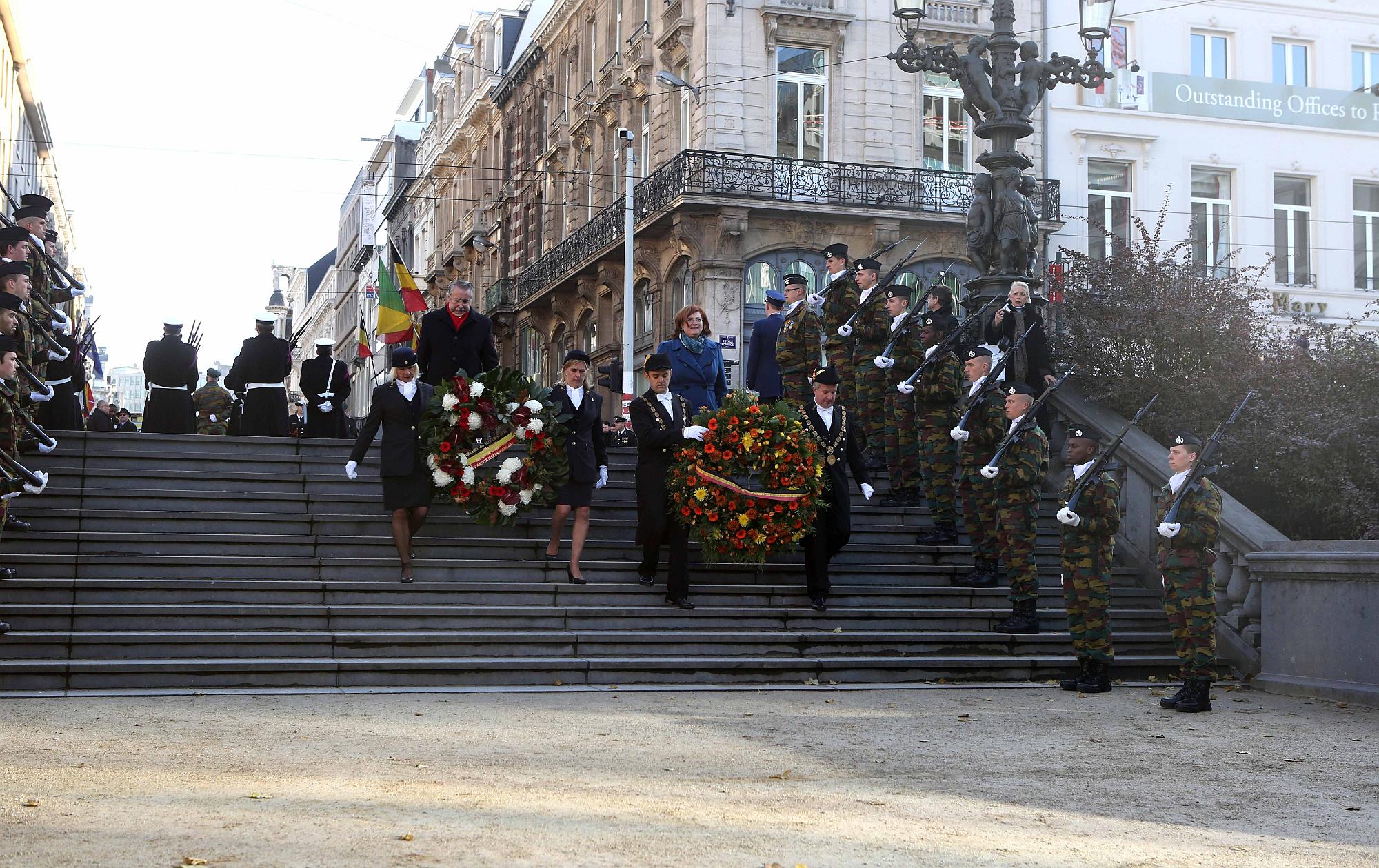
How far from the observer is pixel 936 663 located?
11719 millimetres

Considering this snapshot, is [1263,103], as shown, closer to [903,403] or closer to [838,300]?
[838,300]

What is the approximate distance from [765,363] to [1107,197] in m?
22.6

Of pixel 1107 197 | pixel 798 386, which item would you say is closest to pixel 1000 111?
pixel 798 386

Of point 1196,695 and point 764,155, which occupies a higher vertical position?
point 764,155

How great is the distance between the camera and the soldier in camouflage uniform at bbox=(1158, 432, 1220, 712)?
33.5 ft

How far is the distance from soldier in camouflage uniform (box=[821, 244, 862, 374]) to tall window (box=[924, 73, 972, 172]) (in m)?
20.3

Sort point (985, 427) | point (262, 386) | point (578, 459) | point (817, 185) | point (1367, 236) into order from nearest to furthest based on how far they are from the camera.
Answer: point (578, 459)
point (985, 427)
point (262, 386)
point (817, 185)
point (1367, 236)

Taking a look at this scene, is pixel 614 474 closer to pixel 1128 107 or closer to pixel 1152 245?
pixel 1152 245

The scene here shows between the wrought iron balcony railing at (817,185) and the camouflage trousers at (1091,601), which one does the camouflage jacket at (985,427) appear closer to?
the camouflage trousers at (1091,601)

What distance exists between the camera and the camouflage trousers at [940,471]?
13812 mm

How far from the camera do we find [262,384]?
677 inches

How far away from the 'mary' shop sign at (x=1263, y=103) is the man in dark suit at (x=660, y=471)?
26690 mm

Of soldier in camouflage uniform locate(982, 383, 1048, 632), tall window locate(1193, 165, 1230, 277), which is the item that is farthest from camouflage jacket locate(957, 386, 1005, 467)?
tall window locate(1193, 165, 1230, 277)

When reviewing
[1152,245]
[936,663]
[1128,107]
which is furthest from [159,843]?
[1128,107]
